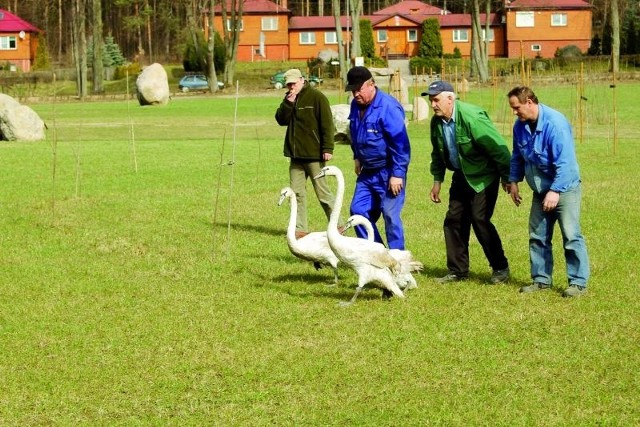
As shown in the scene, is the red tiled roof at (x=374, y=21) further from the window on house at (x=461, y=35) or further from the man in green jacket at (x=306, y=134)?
the man in green jacket at (x=306, y=134)

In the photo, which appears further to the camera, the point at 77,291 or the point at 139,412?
the point at 77,291

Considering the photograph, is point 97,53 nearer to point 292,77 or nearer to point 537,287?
point 292,77

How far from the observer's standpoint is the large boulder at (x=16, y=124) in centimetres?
3612

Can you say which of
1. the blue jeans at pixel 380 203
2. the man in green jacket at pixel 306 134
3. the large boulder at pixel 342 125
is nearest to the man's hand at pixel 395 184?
the blue jeans at pixel 380 203

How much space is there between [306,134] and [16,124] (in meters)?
23.8

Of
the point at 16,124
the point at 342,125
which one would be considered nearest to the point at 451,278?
the point at 342,125

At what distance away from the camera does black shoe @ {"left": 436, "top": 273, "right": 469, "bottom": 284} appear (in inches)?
460

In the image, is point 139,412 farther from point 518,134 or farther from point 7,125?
point 7,125

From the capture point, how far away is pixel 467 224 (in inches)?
464

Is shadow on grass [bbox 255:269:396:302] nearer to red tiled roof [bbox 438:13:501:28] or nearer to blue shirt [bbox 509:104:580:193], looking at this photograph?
blue shirt [bbox 509:104:580:193]

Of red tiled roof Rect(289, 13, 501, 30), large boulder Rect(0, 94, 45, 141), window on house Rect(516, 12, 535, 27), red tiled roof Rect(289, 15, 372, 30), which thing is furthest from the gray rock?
red tiled roof Rect(289, 15, 372, 30)

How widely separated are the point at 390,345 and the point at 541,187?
2.68m

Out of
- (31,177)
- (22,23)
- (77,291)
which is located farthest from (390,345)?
(22,23)

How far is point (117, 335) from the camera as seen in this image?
959 cm
